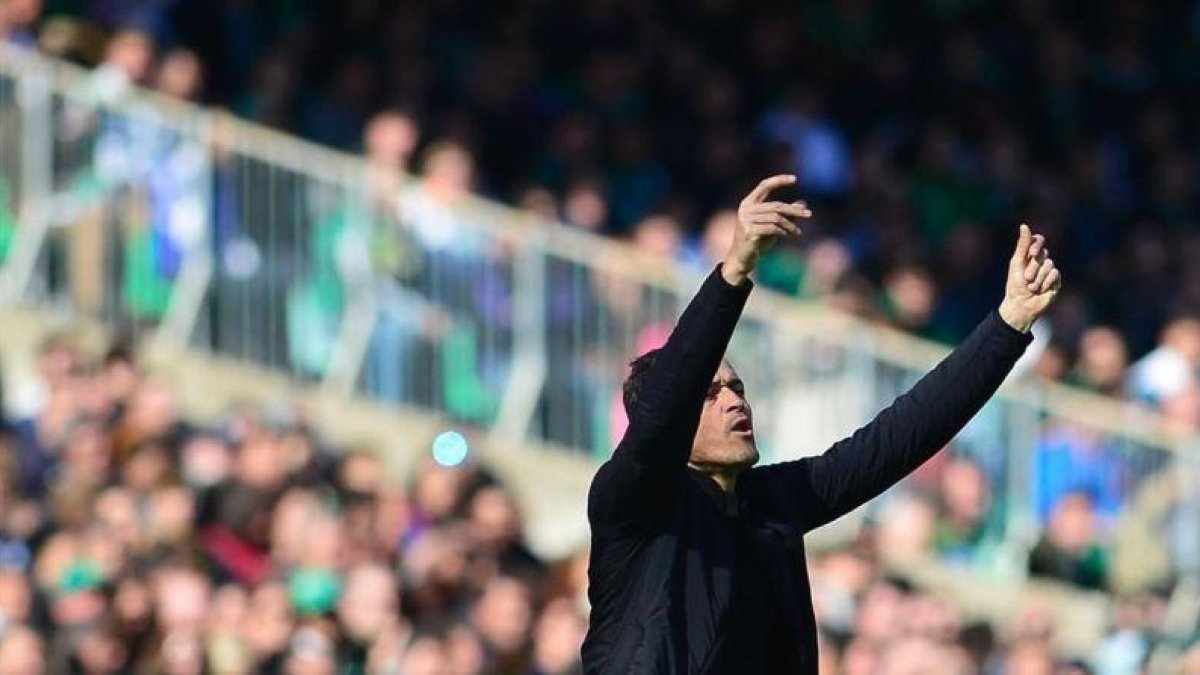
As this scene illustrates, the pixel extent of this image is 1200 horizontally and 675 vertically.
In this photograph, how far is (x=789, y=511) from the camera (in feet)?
29.5

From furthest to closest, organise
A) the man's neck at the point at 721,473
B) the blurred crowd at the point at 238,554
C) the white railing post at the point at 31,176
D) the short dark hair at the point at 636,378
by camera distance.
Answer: the white railing post at the point at 31,176 < the blurred crowd at the point at 238,554 < the man's neck at the point at 721,473 < the short dark hair at the point at 636,378

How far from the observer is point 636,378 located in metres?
8.82

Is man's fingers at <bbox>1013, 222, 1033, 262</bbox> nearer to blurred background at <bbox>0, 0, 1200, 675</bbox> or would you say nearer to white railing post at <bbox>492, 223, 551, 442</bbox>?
blurred background at <bbox>0, 0, 1200, 675</bbox>

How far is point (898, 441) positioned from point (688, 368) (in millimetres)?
904

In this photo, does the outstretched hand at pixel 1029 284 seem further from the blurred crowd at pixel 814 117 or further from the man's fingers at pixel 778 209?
the blurred crowd at pixel 814 117

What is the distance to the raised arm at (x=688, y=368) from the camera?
8289 mm

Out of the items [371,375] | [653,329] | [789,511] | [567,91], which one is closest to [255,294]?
[371,375]

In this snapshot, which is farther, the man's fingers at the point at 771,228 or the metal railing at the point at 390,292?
the metal railing at the point at 390,292

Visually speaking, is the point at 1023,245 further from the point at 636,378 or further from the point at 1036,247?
the point at 636,378

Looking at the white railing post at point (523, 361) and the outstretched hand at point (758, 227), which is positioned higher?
the outstretched hand at point (758, 227)

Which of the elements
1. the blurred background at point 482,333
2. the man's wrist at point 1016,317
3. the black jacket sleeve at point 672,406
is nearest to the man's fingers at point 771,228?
the black jacket sleeve at point 672,406

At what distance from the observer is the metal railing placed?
1641 centimetres

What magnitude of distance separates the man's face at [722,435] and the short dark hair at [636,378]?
16 cm

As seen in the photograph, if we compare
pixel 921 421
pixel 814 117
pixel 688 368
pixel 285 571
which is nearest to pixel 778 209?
pixel 688 368
